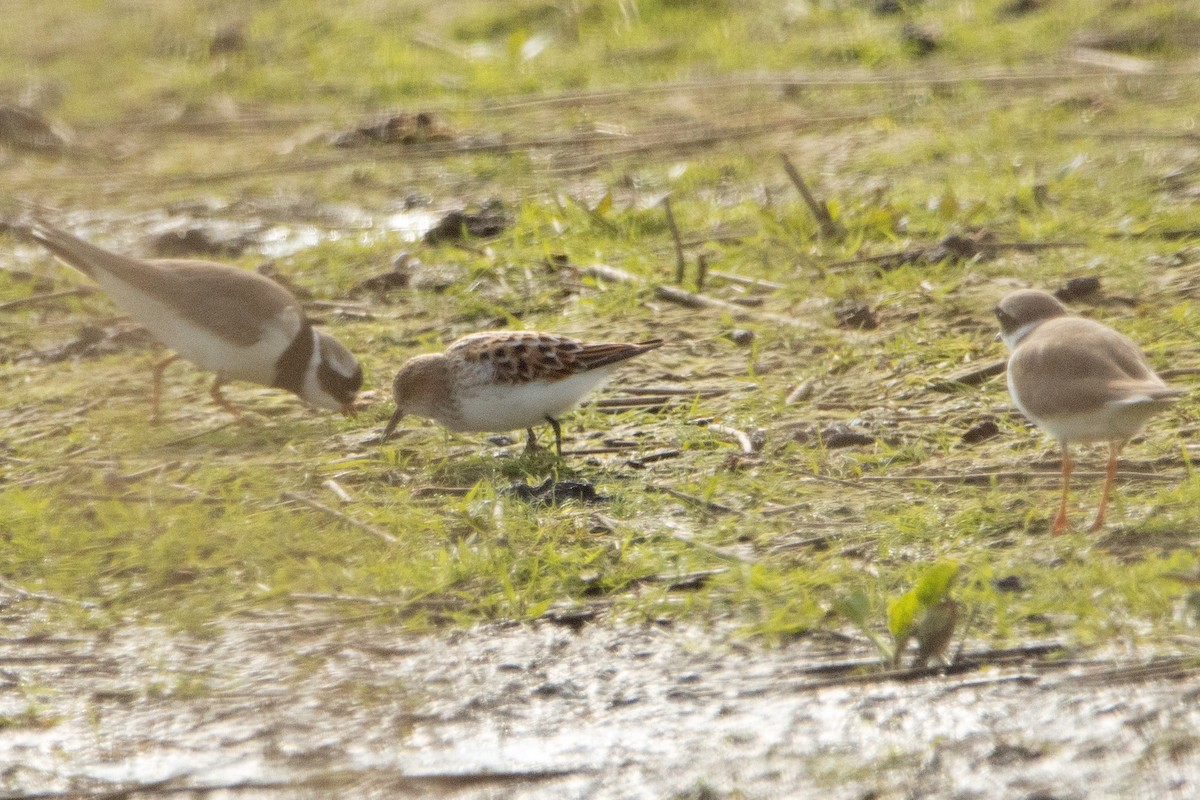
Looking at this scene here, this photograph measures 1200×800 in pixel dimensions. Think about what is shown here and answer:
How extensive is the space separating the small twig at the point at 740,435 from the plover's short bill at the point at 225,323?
63.3 inches

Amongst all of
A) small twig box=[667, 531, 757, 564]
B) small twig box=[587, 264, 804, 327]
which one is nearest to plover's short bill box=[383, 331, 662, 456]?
small twig box=[667, 531, 757, 564]

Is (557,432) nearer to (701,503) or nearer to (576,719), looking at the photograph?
(701,503)

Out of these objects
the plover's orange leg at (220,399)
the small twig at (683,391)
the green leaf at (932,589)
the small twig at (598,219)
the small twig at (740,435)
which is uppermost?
the green leaf at (932,589)

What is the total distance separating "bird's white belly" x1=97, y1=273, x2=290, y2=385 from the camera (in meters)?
7.02

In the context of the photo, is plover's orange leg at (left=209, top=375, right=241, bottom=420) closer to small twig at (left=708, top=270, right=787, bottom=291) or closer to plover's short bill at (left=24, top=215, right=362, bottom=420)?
plover's short bill at (left=24, top=215, right=362, bottom=420)

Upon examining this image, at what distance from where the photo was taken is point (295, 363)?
274 inches

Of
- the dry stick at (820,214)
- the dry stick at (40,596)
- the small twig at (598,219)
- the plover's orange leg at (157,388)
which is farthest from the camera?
the small twig at (598,219)

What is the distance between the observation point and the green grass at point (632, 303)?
5062 millimetres

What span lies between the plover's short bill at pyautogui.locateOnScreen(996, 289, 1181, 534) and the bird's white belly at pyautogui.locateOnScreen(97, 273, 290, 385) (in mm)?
3266

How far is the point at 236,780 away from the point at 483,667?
2.64 feet

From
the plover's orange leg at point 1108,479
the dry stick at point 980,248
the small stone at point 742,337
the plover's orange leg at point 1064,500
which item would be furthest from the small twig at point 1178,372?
the small stone at point 742,337

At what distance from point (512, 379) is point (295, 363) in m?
1.36

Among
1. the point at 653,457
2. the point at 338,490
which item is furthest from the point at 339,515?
the point at 653,457

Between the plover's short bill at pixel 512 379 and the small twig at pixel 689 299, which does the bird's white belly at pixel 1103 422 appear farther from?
the small twig at pixel 689 299
